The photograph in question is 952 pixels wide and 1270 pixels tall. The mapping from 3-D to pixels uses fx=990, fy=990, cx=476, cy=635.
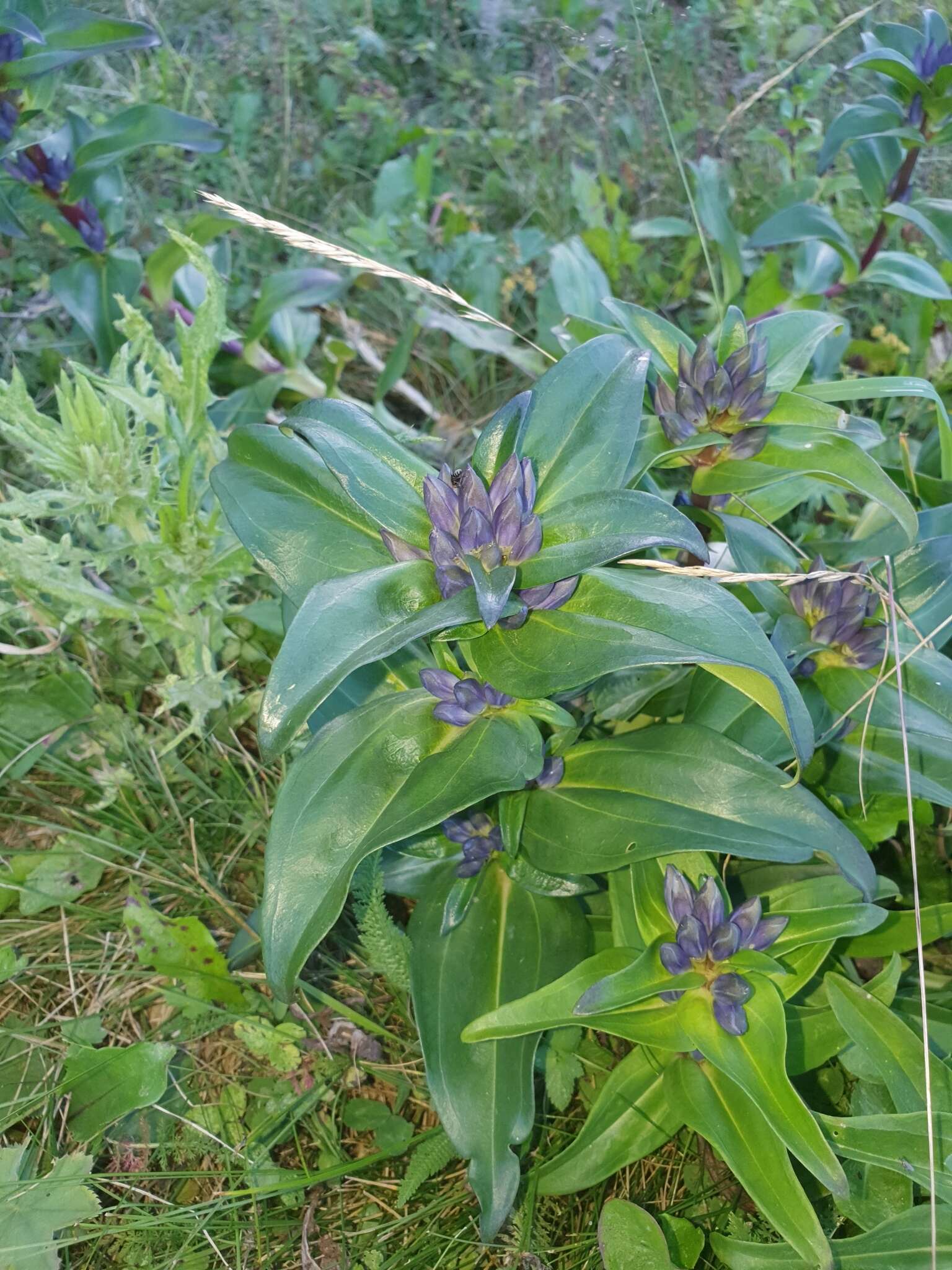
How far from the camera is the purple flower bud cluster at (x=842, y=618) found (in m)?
1.54

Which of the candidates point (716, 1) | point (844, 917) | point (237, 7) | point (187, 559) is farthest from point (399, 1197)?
point (237, 7)

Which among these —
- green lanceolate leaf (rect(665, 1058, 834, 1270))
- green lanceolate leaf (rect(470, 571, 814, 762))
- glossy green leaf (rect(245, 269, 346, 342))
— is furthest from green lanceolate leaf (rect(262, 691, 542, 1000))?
glossy green leaf (rect(245, 269, 346, 342))

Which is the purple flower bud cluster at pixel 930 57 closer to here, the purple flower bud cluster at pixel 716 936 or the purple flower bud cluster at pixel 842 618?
the purple flower bud cluster at pixel 842 618

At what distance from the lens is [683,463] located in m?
1.67

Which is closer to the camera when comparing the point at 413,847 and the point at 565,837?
the point at 565,837

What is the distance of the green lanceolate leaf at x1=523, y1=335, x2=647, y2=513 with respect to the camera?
1.36m

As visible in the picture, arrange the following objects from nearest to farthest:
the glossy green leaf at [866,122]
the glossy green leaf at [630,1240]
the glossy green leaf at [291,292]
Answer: the glossy green leaf at [630,1240] < the glossy green leaf at [866,122] < the glossy green leaf at [291,292]

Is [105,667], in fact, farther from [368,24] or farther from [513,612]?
[368,24]

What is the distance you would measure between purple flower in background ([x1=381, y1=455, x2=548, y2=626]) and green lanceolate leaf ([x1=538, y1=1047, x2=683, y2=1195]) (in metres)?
0.87

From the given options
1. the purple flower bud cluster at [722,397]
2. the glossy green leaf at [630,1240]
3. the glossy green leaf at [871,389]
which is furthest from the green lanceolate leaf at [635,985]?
the glossy green leaf at [871,389]

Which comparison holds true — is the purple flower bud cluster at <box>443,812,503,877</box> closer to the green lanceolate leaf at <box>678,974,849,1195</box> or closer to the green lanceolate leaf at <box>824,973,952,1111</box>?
the green lanceolate leaf at <box>678,974,849,1195</box>

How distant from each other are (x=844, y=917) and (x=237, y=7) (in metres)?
4.52

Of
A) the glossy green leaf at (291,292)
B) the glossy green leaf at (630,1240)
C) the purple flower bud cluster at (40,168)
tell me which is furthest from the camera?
the glossy green leaf at (291,292)

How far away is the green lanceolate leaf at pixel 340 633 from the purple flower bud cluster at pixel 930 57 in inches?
77.1
